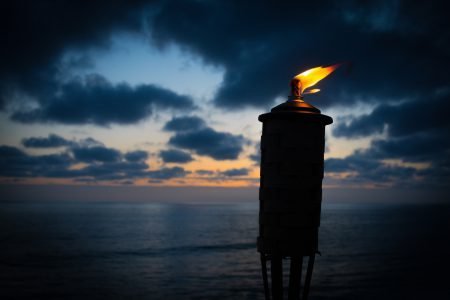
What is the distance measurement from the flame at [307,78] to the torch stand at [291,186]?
37 centimetres

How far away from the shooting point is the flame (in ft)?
18.9

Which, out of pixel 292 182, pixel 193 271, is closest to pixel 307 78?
pixel 292 182

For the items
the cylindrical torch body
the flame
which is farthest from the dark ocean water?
the flame

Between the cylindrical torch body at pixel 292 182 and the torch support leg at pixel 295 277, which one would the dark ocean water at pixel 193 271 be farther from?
the cylindrical torch body at pixel 292 182

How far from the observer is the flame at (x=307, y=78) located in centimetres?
576

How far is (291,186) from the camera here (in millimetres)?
5254

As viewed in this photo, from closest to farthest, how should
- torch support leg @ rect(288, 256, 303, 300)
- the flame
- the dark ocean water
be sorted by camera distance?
torch support leg @ rect(288, 256, 303, 300)
the flame
the dark ocean water

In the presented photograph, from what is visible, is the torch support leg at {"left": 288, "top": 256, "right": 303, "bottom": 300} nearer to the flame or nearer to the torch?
the torch

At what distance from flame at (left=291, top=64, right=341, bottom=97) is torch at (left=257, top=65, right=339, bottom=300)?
331 mm

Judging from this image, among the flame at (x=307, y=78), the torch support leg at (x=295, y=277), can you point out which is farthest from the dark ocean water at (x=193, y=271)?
the flame at (x=307, y=78)

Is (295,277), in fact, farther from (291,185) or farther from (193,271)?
(193,271)

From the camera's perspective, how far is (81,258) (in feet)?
181

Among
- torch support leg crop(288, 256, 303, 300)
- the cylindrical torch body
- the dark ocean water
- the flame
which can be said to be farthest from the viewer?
the dark ocean water

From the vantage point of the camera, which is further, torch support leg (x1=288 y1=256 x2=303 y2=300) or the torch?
torch support leg (x1=288 y1=256 x2=303 y2=300)
